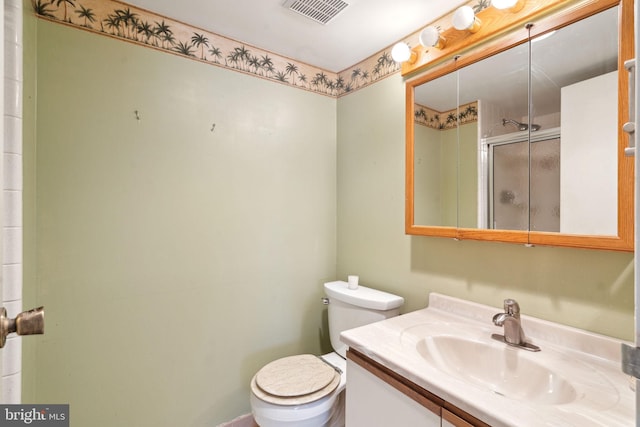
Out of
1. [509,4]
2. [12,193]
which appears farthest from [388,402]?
[509,4]

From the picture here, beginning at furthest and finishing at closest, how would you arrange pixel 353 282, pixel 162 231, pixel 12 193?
1. pixel 353 282
2. pixel 162 231
3. pixel 12 193

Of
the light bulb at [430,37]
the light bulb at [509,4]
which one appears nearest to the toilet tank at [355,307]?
the light bulb at [430,37]

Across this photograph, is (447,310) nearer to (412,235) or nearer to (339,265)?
(412,235)

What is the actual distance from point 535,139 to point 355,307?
3.61ft

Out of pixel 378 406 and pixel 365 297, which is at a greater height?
pixel 365 297

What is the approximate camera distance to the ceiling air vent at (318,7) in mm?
1311

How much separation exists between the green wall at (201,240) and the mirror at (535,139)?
12cm

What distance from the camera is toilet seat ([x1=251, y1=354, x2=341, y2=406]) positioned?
1241 millimetres

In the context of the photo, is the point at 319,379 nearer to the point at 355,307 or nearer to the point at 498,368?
the point at 355,307

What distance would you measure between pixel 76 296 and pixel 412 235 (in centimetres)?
156

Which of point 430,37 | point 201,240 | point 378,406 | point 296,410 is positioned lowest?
point 296,410

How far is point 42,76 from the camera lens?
119cm

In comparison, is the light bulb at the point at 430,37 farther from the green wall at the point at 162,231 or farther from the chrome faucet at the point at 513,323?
the chrome faucet at the point at 513,323

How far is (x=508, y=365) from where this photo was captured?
1016mm
